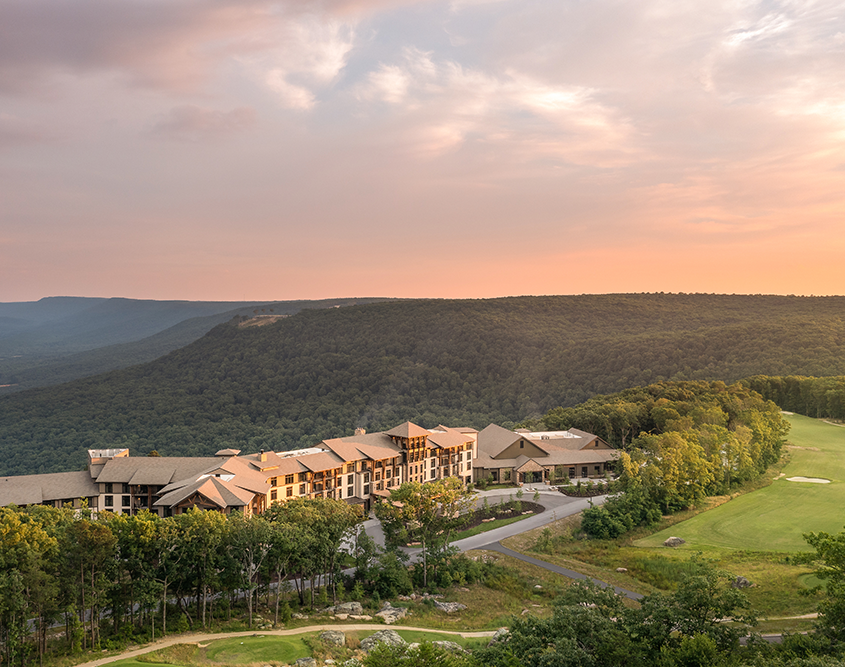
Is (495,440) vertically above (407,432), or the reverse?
(407,432)

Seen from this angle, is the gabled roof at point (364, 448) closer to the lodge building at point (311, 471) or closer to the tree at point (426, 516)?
the lodge building at point (311, 471)

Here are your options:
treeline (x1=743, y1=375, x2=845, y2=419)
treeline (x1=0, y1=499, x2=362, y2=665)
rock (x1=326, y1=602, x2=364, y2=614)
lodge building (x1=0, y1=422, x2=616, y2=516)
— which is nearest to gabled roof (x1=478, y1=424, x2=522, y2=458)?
lodge building (x1=0, y1=422, x2=616, y2=516)

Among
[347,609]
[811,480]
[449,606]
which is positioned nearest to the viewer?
[347,609]

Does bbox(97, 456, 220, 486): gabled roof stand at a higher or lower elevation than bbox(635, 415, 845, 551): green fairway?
higher

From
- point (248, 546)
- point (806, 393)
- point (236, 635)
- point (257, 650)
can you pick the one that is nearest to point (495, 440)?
point (248, 546)

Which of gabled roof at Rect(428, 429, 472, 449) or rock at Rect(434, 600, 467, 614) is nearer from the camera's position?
rock at Rect(434, 600, 467, 614)

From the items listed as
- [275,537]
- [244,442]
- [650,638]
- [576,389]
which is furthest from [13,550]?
[576,389]

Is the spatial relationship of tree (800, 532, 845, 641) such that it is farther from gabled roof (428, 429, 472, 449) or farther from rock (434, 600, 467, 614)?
gabled roof (428, 429, 472, 449)

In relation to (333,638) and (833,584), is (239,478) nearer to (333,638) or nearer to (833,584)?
(333,638)
